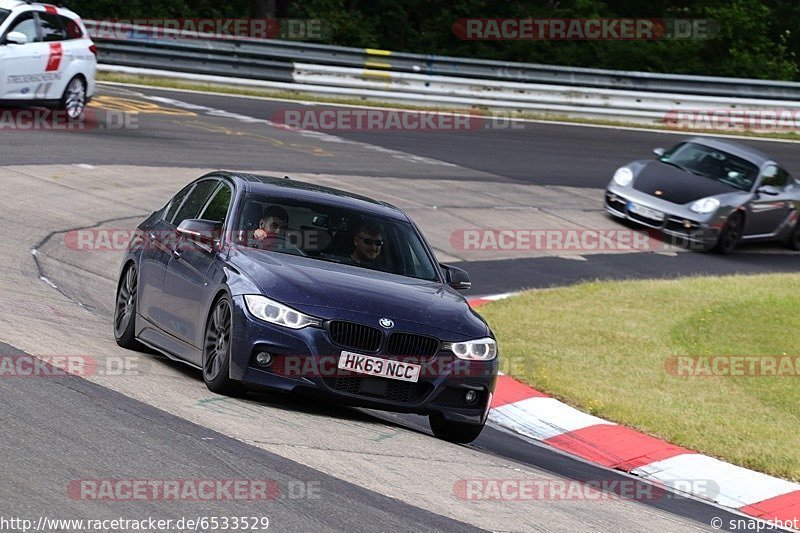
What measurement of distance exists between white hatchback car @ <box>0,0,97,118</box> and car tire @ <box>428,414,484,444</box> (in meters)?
13.0

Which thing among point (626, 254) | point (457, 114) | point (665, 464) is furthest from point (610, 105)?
point (665, 464)

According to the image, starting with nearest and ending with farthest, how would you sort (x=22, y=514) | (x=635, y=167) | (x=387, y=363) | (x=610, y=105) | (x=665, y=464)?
(x=22, y=514) < (x=387, y=363) < (x=665, y=464) < (x=635, y=167) < (x=610, y=105)

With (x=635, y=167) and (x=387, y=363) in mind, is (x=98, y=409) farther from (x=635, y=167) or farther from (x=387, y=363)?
(x=635, y=167)

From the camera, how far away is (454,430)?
8836 mm

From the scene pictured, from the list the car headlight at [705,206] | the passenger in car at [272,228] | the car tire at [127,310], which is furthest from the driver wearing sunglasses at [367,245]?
the car headlight at [705,206]

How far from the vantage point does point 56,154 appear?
1920 centimetres

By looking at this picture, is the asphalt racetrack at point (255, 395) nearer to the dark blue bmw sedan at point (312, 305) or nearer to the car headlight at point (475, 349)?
the dark blue bmw sedan at point (312, 305)

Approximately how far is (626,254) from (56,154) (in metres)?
8.18

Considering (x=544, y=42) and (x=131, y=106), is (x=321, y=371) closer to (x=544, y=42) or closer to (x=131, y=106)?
(x=131, y=106)

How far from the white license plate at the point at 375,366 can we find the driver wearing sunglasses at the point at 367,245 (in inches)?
47.7

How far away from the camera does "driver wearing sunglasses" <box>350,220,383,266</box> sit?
365 inches

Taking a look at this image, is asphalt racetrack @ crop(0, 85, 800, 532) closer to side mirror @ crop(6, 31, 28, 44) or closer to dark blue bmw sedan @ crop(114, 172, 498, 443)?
dark blue bmw sedan @ crop(114, 172, 498, 443)

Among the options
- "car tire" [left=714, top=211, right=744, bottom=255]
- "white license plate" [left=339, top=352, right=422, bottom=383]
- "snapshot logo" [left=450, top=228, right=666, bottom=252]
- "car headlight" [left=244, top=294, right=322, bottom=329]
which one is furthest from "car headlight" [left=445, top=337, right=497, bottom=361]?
"car tire" [left=714, top=211, right=744, bottom=255]

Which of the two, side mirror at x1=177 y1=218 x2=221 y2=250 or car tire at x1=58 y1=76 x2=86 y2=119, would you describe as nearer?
side mirror at x1=177 y1=218 x2=221 y2=250
